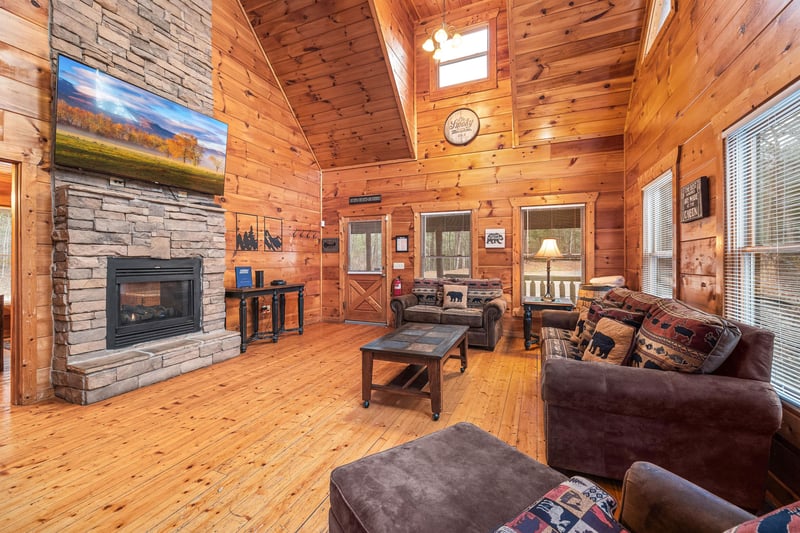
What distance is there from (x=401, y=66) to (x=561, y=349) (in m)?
4.83

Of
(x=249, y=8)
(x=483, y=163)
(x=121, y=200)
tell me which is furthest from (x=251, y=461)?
(x=249, y=8)

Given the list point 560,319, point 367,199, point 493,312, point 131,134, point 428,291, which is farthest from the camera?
point 367,199

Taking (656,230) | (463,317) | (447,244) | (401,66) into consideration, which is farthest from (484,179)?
(656,230)

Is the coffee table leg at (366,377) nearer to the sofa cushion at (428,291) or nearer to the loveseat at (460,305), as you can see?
the loveseat at (460,305)

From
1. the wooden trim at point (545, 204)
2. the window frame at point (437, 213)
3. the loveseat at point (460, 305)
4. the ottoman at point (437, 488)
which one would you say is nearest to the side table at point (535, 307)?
the loveseat at point (460, 305)

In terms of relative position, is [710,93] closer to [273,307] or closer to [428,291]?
[428,291]

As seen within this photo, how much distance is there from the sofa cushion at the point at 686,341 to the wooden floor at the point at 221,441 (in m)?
0.89

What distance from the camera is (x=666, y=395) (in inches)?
65.4

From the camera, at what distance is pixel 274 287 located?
4.82m

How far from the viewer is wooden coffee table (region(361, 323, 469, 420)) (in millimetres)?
2559

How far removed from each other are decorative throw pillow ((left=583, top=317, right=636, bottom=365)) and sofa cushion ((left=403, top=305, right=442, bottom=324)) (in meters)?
2.52

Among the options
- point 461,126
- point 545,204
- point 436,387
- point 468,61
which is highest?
point 468,61

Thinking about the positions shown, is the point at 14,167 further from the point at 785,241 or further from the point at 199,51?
the point at 785,241

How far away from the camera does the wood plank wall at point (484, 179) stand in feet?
16.1
